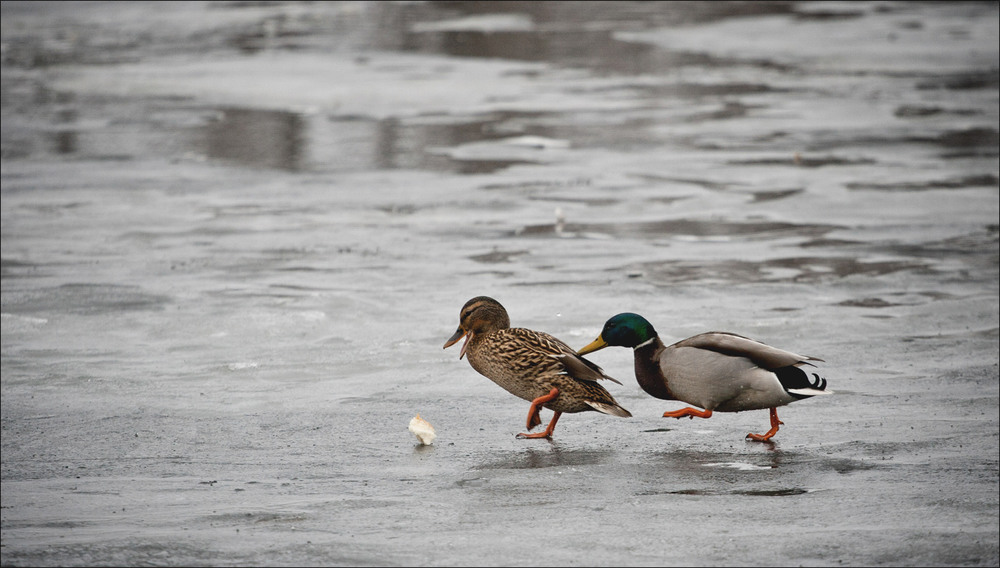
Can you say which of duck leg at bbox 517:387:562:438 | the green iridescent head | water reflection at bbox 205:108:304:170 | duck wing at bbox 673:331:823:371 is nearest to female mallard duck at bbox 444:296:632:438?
duck leg at bbox 517:387:562:438

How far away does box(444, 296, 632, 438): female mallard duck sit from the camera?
649 cm

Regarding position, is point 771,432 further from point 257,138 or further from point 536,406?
point 257,138

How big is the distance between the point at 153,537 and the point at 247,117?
13975 millimetres

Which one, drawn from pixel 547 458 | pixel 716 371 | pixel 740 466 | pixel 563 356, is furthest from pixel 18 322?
pixel 740 466

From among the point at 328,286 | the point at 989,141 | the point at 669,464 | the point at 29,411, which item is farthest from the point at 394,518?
the point at 989,141

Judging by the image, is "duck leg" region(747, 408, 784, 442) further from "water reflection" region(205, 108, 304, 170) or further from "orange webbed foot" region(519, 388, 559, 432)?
"water reflection" region(205, 108, 304, 170)

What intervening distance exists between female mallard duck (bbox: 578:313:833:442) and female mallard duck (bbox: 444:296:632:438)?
218 millimetres

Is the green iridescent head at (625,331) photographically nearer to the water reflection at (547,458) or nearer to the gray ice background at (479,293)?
the gray ice background at (479,293)

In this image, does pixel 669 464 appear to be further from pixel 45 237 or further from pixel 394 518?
pixel 45 237

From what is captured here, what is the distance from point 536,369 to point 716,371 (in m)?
0.87

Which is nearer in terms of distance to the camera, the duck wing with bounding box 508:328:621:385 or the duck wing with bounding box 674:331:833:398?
the duck wing with bounding box 674:331:833:398

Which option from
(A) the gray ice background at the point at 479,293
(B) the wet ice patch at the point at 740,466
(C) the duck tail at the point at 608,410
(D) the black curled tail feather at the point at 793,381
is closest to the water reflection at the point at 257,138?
(A) the gray ice background at the point at 479,293

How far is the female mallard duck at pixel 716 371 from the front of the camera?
20.6ft

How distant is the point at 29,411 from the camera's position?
23.4 feet
